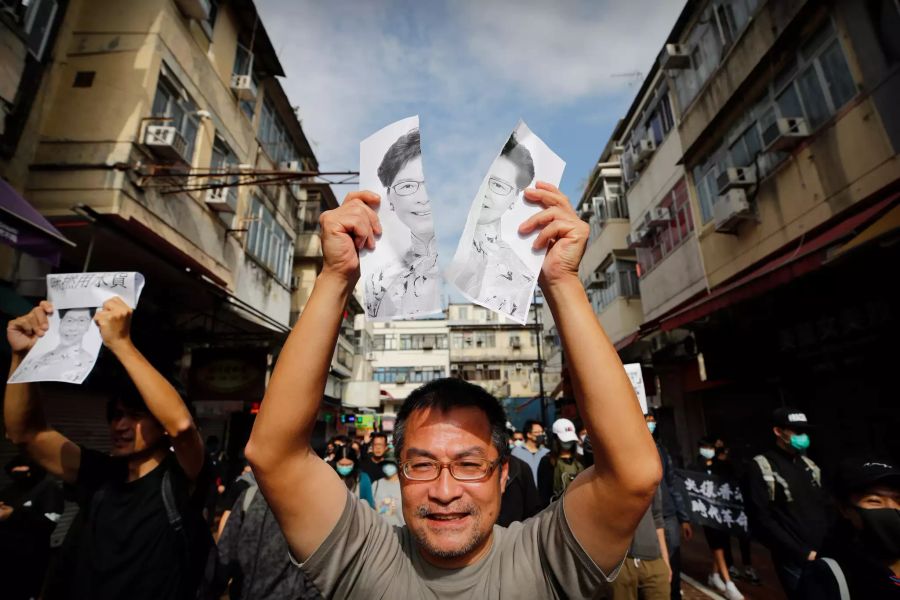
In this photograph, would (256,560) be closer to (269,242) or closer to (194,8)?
(194,8)

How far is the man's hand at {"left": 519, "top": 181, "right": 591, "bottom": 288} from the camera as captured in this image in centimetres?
148

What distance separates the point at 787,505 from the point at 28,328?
567 cm

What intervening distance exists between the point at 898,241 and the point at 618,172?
1503 centimetres

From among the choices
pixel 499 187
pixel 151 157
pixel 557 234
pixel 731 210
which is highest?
pixel 151 157

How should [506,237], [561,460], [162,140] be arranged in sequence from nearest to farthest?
[506,237], [561,460], [162,140]

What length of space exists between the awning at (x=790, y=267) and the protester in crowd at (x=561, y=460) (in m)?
4.13

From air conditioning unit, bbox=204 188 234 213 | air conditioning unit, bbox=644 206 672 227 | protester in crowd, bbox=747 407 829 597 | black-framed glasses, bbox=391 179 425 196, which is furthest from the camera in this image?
air conditioning unit, bbox=644 206 672 227

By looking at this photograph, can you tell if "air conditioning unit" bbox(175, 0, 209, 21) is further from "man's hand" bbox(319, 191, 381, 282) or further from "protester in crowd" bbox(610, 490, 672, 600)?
"protester in crowd" bbox(610, 490, 672, 600)

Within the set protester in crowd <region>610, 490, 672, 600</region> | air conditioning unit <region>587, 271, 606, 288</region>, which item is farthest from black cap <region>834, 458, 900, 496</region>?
air conditioning unit <region>587, 271, 606, 288</region>

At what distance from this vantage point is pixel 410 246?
1.66 meters

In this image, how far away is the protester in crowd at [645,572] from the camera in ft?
13.6

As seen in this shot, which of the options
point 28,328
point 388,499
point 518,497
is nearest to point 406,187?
point 28,328

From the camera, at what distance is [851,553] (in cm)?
226

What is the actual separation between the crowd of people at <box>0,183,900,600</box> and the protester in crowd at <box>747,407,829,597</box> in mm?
16
